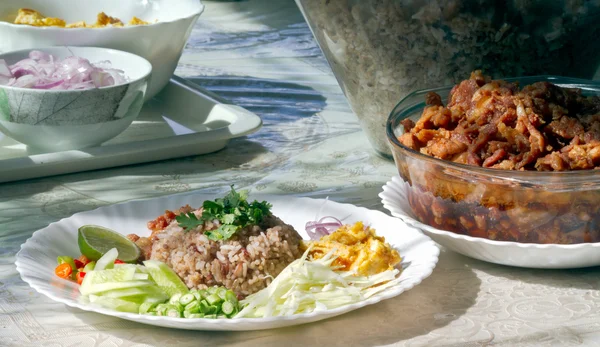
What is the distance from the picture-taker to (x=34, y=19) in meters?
2.52

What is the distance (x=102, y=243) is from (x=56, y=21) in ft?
3.56

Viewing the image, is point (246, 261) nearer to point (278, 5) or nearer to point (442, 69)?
point (442, 69)

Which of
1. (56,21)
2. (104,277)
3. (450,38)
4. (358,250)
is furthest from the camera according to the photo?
(56,21)

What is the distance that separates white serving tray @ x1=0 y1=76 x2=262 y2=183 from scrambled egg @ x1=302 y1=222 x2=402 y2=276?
2.15 feet

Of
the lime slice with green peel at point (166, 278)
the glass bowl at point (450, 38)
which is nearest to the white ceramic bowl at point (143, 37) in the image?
the glass bowl at point (450, 38)

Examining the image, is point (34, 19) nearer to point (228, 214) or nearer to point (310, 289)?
point (228, 214)

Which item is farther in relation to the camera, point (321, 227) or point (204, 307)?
point (321, 227)

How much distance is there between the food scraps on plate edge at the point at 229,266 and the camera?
1.31m

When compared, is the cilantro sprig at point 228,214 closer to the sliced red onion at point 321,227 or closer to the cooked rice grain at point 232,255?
the cooked rice grain at point 232,255

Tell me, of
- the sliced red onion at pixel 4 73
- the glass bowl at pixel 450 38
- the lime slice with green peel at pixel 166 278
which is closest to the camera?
the lime slice with green peel at pixel 166 278

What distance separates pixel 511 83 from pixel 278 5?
205cm

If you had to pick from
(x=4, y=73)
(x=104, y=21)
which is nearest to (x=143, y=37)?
(x=104, y=21)

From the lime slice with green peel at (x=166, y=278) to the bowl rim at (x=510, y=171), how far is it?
1.39 ft

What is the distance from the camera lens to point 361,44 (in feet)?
6.34
